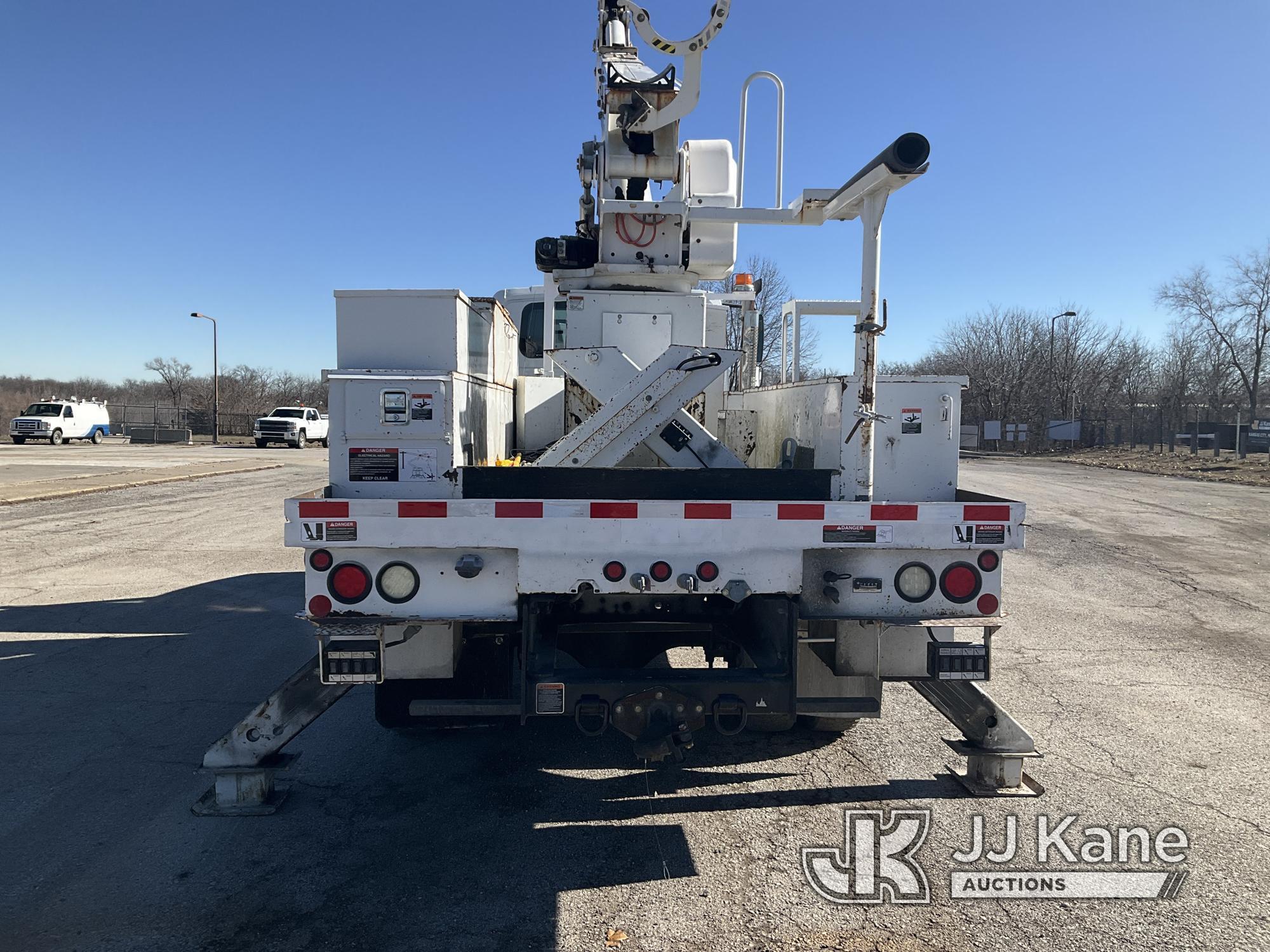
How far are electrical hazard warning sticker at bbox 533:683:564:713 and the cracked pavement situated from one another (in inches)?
25.5

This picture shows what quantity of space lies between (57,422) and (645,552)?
141 ft

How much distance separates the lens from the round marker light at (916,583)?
3352mm

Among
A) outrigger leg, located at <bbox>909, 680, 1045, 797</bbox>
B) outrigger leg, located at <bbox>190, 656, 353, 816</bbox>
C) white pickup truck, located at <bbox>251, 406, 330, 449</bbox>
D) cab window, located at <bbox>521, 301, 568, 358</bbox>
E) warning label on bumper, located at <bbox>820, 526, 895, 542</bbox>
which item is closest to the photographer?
warning label on bumper, located at <bbox>820, 526, 895, 542</bbox>

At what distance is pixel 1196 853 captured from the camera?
3381 millimetres

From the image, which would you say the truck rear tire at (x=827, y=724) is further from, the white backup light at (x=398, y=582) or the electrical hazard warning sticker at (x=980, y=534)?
the white backup light at (x=398, y=582)

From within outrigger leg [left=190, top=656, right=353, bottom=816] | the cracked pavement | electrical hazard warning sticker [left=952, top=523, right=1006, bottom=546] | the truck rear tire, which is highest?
electrical hazard warning sticker [left=952, top=523, right=1006, bottom=546]

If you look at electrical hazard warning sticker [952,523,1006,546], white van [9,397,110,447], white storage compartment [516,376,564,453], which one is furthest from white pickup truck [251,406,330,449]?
electrical hazard warning sticker [952,523,1006,546]

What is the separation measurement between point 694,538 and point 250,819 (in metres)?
2.38

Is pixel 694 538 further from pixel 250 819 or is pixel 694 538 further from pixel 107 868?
pixel 107 868

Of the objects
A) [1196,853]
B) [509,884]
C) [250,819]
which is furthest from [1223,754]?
[250,819]

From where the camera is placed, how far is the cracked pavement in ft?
9.41

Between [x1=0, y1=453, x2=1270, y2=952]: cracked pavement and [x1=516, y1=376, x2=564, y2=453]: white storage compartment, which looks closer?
[x1=0, y1=453, x2=1270, y2=952]: cracked pavement

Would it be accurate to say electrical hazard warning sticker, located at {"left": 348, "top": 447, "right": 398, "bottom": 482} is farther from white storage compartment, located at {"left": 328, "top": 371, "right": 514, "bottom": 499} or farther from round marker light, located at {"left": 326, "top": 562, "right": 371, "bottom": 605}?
round marker light, located at {"left": 326, "top": 562, "right": 371, "bottom": 605}

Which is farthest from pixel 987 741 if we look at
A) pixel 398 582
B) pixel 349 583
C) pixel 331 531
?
pixel 331 531
